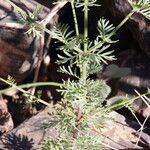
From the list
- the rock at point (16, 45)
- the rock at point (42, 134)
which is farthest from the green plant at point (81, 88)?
the rock at point (16, 45)

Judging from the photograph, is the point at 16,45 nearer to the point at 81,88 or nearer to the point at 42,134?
the point at 42,134

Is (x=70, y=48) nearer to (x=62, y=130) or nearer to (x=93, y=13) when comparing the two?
(x=62, y=130)

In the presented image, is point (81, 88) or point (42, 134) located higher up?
point (81, 88)

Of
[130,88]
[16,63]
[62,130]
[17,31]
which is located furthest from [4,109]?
[62,130]

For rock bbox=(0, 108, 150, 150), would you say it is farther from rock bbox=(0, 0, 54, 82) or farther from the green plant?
the green plant

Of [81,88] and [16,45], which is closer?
[81,88]

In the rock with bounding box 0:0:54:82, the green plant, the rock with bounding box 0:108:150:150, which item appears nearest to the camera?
the green plant

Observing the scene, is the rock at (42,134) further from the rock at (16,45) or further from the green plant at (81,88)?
the green plant at (81,88)

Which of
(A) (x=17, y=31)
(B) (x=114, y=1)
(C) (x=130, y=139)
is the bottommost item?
(C) (x=130, y=139)

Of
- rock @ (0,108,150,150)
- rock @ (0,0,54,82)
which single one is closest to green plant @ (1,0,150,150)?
rock @ (0,108,150,150)

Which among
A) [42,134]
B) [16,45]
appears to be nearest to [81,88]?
[42,134]

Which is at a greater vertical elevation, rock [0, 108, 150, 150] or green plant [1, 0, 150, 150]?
green plant [1, 0, 150, 150]
